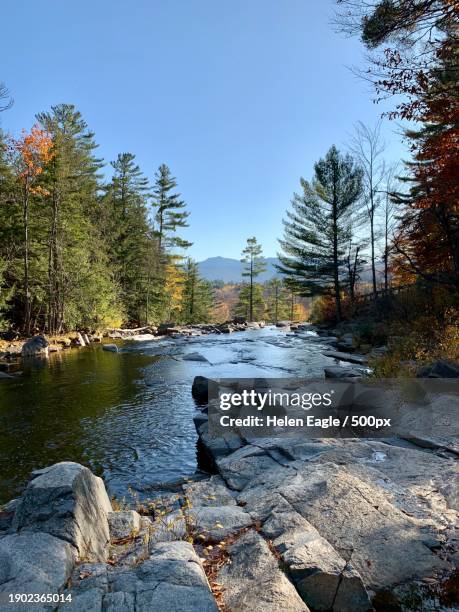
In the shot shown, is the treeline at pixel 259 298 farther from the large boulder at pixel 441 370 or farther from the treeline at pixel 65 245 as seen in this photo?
the large boulder at pixel 441 370

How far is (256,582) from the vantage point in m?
2.50

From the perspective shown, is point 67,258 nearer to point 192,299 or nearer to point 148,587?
point 148,587

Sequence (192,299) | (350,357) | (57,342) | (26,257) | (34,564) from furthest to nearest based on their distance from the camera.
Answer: (192,299) < (57,342) < (26,257) < (350,357) < (34,564)

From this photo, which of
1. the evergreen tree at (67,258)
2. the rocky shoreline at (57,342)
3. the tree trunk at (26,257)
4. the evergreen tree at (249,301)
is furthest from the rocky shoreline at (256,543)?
the evergreen tree at (249,301)

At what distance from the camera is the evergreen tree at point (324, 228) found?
1028 inches

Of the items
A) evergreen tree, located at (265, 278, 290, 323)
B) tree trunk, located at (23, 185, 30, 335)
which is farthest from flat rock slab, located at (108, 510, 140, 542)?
evergreen tree, located at (265, 278, 290, 323)

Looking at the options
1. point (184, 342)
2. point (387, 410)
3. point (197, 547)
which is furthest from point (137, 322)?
point (197, 547)

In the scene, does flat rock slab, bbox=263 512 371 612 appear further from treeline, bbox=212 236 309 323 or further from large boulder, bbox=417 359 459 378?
treeline, bbox=212 236 309 323

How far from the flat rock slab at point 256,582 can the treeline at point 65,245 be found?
1759 cm

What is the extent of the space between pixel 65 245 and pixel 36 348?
766cm

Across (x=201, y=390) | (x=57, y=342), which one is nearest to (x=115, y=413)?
(x=201, y=390)

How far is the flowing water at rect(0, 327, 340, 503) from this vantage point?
5.57 meters

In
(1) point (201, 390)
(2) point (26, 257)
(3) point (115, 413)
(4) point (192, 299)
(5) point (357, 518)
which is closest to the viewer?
(5) point (357, 518)

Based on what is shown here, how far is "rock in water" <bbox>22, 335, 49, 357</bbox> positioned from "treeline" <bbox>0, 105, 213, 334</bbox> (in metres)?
2.68
